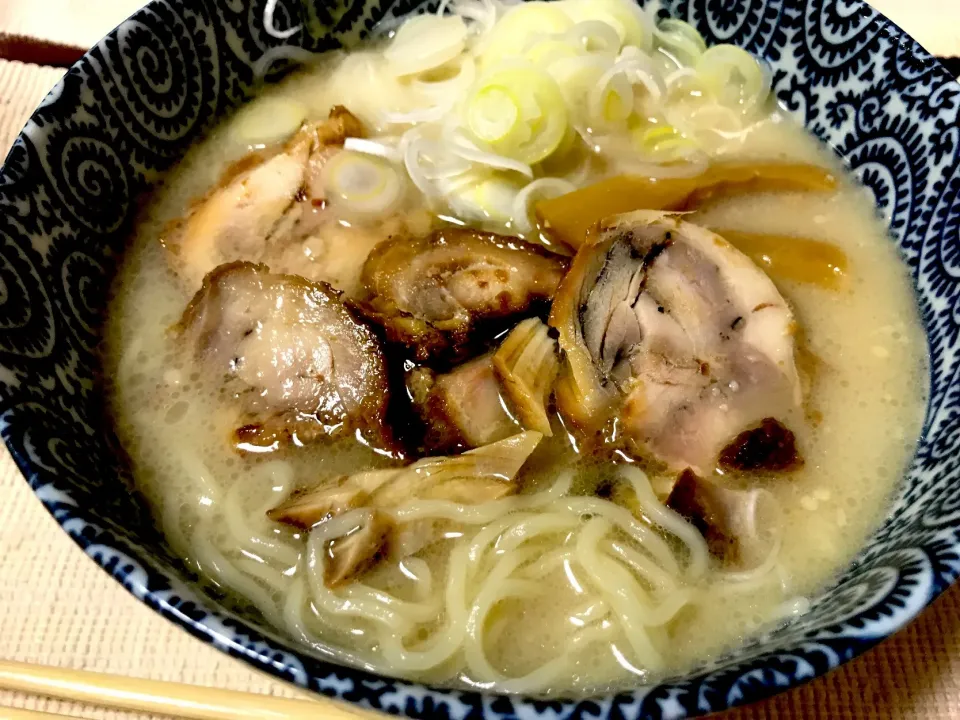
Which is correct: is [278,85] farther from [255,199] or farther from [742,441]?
[742,441]

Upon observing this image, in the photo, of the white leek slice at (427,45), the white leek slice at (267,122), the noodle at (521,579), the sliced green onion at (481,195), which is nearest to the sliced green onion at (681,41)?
the white leek slice at (427,45)

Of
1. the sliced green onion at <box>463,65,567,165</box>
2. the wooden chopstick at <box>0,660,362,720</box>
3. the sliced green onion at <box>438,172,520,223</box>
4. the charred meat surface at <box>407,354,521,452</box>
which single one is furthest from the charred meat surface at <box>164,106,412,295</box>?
the wooden chopstick at <box>0,660,362,720</box>

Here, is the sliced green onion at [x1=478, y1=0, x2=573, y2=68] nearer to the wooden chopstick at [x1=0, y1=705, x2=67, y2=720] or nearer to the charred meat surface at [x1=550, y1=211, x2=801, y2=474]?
the charred meat surface at [x1=550, y1=211, x2=801, y2=474]

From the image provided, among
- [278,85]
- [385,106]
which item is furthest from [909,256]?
[278,85]

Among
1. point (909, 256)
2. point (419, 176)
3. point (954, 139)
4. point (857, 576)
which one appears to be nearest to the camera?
point (857, 576)

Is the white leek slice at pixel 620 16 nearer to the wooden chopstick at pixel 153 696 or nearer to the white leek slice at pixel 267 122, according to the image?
the white leek slice at pixel 267 122
